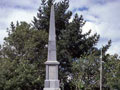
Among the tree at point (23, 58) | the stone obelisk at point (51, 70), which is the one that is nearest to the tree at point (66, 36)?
the tree at point (23, 58)

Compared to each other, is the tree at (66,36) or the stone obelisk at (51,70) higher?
the tree at (66,36)

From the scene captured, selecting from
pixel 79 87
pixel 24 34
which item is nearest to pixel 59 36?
pixel 24 34

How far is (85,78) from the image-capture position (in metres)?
24.7

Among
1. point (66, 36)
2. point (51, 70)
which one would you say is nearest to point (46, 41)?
point (66, 36)

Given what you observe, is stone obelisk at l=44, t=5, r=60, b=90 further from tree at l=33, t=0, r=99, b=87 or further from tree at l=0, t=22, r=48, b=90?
tree at l=33, t=0, r=99, b=87

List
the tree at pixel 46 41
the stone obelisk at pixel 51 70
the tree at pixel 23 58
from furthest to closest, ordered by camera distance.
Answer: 1. the tree at pixel 46 41
2. the tree at pixel 23 58
3. the stone obelisk at pixel 51 70

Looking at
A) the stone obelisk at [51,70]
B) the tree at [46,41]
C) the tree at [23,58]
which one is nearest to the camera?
the stone obelisk at [51,70]

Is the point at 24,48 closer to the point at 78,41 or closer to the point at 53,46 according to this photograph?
the point at 78,41

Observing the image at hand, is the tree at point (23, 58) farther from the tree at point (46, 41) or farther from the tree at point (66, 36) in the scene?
the tree at point (66, 36)

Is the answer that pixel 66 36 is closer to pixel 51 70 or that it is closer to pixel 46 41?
pixel 46 41

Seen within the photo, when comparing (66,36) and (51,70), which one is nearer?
(51,70)

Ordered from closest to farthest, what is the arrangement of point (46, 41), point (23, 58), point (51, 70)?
point (51, 70) → point (23, 58) → point (46, 41)

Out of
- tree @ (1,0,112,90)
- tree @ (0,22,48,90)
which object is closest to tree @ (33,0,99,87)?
tree @ (1,0,112,90)

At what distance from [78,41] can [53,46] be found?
1161 cm
